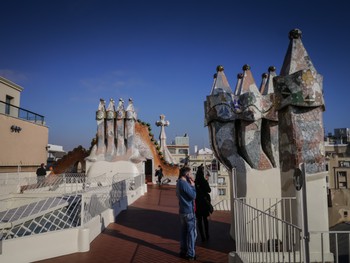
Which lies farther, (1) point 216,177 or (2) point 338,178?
(2) point 338,178

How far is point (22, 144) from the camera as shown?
63.6 feet

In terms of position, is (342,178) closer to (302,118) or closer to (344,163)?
(344,163)

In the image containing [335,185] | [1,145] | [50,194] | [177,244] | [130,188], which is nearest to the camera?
[177,244]

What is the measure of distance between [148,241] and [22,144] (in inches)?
611

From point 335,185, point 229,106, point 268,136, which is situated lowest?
point 335,185

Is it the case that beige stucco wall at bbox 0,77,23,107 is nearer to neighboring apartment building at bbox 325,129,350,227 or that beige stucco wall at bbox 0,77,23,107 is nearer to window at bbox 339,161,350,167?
neighboring apartment building at bbox 325,129,350,227

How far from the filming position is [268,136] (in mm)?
7293

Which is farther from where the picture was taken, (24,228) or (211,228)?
(211,228)

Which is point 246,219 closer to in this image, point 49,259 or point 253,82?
point 49,259

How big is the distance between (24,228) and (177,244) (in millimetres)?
3099

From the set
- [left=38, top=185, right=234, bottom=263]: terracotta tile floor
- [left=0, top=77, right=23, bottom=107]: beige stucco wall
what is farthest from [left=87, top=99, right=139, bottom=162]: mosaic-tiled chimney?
[left=38, top=185, right=234, bottom=263]: terracotta tile floor

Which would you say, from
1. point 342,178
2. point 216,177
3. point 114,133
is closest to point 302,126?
point 216,177

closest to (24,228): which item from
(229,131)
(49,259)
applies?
(49,259)

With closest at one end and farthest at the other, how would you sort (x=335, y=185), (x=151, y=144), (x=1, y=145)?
(x=1, y=145), (x=151, y=144), (x=335, y=185)
